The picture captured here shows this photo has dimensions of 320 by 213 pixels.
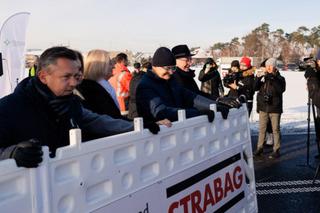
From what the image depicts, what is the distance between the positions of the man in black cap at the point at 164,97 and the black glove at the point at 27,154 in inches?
64.0

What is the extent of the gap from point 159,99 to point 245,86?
464cm

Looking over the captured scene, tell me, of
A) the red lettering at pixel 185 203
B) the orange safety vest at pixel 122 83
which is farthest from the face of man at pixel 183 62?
the orange safety vest at pixel 122 83

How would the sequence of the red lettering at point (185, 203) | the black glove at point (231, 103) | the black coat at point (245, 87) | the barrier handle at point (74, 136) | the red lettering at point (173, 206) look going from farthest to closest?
the black coat at point (245, 87) < the black glove at point (231, 103) < the red lettering at point (185, 203) < the red lettering at point (173, 206) < the barrier handle at point (74, 136)

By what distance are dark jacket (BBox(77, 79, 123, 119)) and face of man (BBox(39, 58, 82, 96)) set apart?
624mm

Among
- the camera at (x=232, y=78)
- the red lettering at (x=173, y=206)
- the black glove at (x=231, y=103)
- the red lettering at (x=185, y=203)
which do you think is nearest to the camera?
the red lettering at (x=173, y=206)

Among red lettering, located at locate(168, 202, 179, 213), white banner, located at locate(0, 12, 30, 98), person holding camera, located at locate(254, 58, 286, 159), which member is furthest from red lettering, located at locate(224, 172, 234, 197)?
white banner, located at locate(0, 12, 30, 98)

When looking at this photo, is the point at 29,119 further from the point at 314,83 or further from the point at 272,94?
the point at 272,94

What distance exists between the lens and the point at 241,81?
25.7 ft

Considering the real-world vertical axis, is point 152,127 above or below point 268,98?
above

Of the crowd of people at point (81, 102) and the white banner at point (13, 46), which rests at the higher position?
the white banner at point (13, 46)

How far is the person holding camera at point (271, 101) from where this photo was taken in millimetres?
6965

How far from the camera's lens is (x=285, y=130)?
9445 millimetres

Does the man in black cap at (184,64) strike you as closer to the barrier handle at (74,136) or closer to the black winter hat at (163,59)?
the black winter hat at (163,59)

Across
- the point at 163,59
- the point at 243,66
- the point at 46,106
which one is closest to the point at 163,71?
the point at 163,59
